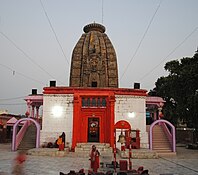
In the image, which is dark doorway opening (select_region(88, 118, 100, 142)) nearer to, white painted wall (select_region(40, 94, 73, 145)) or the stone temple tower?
white painted wall (select_region(40, 94, 73, 145))

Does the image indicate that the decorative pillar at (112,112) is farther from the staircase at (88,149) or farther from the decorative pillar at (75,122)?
the decorative pillar at (75,122)

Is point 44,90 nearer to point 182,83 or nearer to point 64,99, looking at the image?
point 64,99

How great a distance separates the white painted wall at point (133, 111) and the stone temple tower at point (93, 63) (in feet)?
38.0

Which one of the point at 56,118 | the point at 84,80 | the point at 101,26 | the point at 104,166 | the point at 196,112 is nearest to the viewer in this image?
the point at 104,166

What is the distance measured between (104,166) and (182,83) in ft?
41.7

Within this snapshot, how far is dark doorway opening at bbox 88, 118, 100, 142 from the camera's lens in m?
18.2

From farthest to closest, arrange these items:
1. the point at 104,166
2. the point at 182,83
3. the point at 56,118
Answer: the point at 182,83 → the point at 56,118 → the point at 104,166

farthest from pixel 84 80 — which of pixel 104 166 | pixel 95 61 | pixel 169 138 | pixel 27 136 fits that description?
pixel 104 166

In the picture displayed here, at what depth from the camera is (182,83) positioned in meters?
21.0

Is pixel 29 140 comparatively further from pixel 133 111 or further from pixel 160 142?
pixel 160 142

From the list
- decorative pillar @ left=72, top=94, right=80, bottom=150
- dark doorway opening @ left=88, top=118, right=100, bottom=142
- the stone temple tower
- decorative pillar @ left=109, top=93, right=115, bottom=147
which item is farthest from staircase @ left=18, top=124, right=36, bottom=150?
the stone temple tower

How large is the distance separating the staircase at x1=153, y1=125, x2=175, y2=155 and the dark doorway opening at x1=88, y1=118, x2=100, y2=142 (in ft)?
14.1

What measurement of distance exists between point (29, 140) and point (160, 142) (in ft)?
33.5

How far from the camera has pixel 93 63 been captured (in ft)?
99.2
